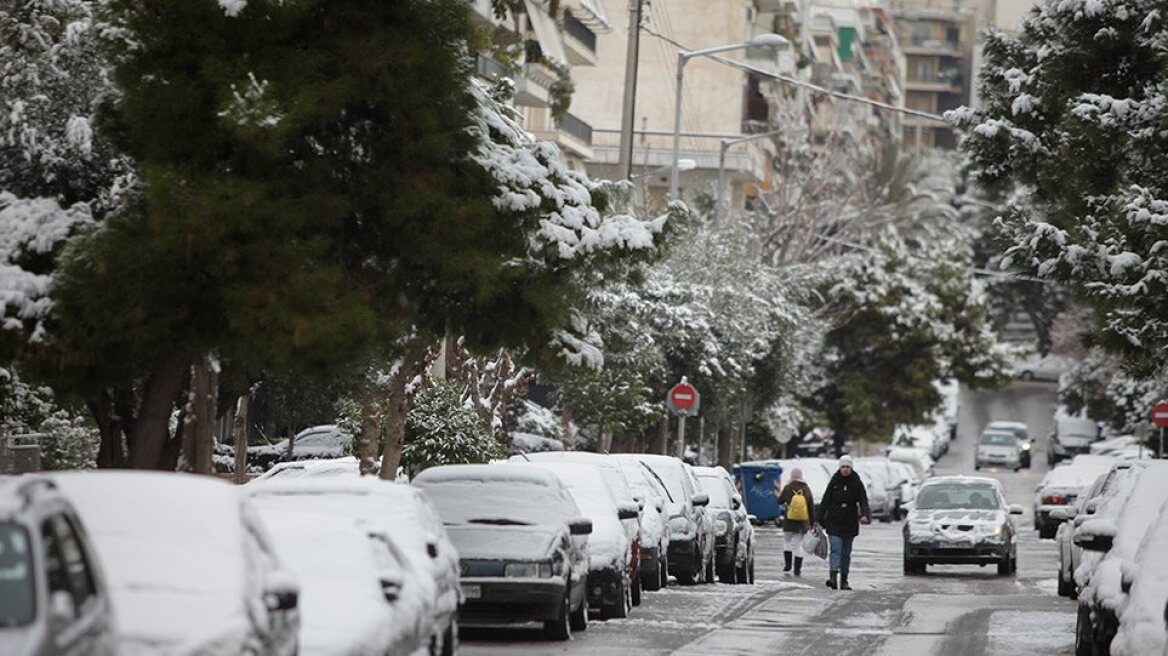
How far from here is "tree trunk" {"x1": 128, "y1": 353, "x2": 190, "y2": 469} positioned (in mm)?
21516

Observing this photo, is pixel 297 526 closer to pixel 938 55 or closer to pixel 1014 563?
pixel 1014 563

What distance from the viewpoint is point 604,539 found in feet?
75.3

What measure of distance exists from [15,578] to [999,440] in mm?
83330

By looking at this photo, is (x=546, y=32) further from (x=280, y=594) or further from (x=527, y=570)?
(x=280, y=594)

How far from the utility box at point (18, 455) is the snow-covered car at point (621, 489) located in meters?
5.93

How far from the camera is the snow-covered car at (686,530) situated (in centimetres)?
2955

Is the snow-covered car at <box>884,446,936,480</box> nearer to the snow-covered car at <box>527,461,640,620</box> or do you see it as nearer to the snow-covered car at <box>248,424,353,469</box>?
the snow-covered car at <box>248,424,353,469</box>

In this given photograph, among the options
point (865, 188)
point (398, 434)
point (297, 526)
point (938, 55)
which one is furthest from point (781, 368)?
point (938, 55)

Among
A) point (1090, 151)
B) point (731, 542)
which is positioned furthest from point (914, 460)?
point (1090, 151)

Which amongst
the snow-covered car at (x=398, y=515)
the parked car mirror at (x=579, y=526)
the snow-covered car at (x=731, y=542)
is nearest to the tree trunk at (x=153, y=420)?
the parked car mirror at (x=579, y=526)

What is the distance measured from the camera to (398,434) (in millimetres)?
27875

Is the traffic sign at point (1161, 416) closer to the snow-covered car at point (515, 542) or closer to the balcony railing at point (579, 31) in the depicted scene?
the balcony railing at point (579, 31)

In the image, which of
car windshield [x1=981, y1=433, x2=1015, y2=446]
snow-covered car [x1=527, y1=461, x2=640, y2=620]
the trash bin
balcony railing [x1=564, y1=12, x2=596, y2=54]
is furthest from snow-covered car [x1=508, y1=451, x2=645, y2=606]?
car windshield [x1=981, y1=433, x2=1015, y2=446]

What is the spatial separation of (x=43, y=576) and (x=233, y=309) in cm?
1028
